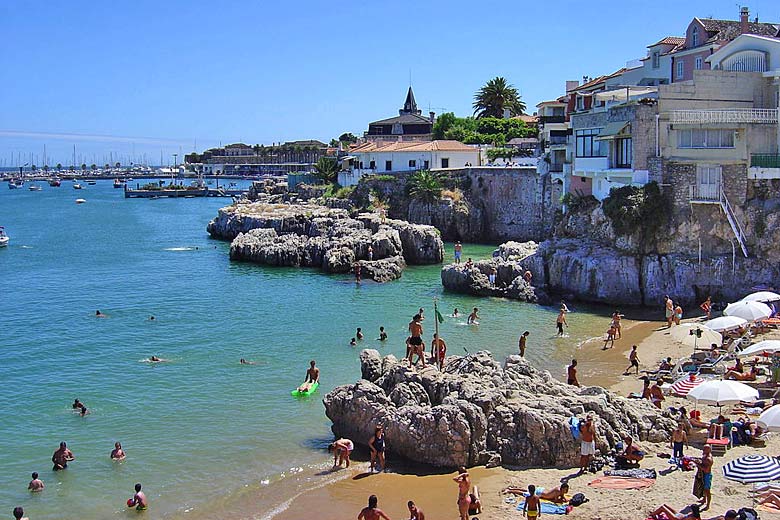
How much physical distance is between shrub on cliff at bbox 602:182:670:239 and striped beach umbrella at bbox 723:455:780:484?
865 inches

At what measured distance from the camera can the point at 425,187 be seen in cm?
6700

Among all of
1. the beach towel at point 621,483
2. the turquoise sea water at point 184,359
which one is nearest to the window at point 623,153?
the turquoise sea water at point 184,359

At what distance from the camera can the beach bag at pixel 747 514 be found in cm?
1449

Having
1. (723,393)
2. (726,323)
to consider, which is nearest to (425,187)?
(726,323)

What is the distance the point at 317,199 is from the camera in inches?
3034

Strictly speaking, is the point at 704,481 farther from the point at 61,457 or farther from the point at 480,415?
the point at 61,457

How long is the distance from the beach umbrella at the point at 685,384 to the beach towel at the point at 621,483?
6.69 meters

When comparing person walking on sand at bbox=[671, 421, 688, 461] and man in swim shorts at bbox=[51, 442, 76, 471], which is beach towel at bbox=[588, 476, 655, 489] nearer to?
person walking on sand at bbox=[671, 421, 688, 461]

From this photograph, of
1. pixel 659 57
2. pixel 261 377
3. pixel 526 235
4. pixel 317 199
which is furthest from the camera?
pixel 317 199

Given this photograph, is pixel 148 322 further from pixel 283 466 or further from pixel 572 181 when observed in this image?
pixel 572 181

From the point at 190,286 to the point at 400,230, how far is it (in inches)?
618

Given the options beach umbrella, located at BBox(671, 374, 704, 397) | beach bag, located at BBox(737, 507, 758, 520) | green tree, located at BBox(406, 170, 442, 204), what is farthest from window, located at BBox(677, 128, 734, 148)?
green tree, located at BBox(406, 170, 442, 204)

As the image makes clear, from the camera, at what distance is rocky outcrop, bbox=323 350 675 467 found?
64.6ft

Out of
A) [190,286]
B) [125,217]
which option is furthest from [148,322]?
[125,217]
